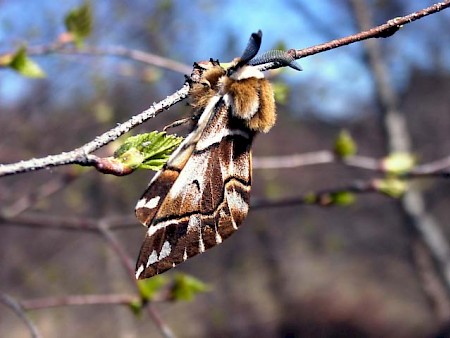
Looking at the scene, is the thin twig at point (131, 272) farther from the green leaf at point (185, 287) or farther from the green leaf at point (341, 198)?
the green leaf at point (341, 198)

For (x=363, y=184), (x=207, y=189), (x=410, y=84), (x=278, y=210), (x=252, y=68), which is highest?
(x=410, y=84)

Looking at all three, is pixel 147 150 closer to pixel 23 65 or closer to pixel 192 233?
pixel 192 233

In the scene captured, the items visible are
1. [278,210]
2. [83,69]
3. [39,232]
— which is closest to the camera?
[83,69]

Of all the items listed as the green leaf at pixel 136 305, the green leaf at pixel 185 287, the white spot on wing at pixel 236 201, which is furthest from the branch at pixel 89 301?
the white spot on wing at pixel 236 201

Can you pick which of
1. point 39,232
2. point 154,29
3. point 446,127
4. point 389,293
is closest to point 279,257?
point 389,293

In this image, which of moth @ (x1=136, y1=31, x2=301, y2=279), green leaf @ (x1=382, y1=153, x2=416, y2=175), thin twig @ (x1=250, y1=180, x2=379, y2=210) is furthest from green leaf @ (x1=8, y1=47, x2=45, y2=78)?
green leaf @ (x1=382, y1=153, x2=416, y2=175)

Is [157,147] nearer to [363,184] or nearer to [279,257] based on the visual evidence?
[363,184]
